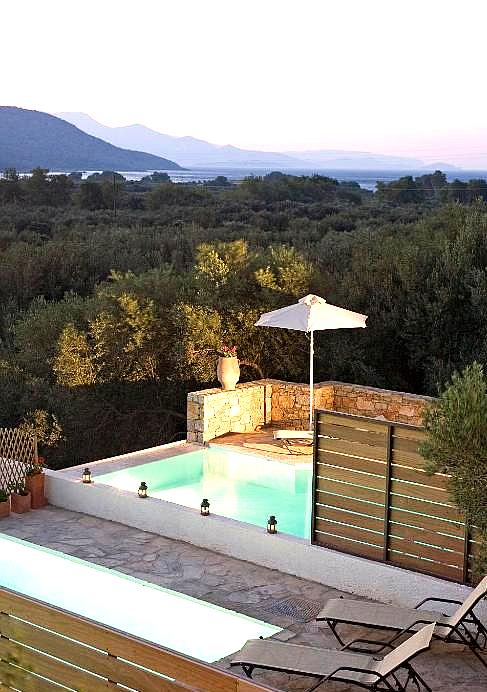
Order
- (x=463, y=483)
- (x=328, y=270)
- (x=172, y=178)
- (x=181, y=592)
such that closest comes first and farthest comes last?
1. (x=463, y=483)
2. (x=181, y=592)
3. (x=328, y=270)
4. (x=172, y=178)

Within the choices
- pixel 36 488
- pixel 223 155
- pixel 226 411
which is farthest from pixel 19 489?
pixel 223 155

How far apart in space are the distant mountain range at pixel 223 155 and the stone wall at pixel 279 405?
26.2 m

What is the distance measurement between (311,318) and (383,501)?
478 cm

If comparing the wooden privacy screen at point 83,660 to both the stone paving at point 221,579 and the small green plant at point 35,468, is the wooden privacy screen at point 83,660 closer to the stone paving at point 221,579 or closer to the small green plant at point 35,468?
the stone paving at point 221,579

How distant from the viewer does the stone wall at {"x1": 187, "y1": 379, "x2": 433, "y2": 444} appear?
44.0 ft

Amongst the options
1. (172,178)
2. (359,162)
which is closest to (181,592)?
(359,162)

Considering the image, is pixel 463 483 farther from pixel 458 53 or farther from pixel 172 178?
pixel 172 178

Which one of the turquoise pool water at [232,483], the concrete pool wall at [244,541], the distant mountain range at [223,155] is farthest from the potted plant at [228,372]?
the distant mountain range at [223,155]

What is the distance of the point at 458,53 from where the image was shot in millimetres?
23922

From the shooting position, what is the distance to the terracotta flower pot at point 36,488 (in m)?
11.5

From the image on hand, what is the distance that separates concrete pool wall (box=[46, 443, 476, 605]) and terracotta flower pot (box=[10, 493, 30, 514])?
42cm

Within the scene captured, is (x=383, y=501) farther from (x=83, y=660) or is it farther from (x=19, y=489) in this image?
(x=19, y=489)

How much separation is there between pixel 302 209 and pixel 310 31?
22050mm

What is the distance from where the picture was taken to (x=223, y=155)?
50750 millimetres
